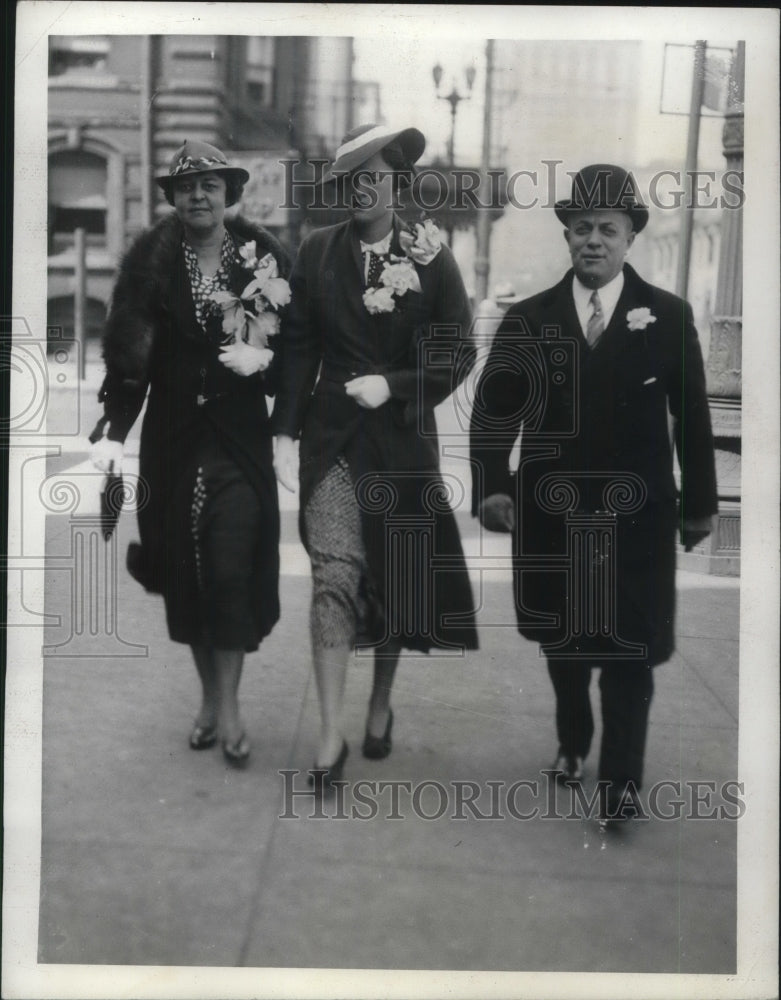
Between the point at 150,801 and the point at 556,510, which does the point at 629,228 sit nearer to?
the point at 556,510

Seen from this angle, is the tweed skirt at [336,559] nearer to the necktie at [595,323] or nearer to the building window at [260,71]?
the necktie at [595,323]

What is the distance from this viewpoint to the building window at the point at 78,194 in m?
3.60

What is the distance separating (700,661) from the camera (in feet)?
12.1

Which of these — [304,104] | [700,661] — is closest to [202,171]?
[304,104]

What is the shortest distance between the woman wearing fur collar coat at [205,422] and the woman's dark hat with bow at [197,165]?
3cm

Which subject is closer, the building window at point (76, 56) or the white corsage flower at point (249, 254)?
the building window at point (76, 56)

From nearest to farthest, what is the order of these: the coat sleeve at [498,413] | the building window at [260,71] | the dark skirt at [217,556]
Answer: the building window at [260,71] → the coat sleeve at [498,413] → the dark skirt at [217,556]

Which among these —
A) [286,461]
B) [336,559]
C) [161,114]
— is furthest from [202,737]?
[161,114]

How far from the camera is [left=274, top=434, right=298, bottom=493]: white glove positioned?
12.3 feet

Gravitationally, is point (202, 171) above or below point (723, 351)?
above

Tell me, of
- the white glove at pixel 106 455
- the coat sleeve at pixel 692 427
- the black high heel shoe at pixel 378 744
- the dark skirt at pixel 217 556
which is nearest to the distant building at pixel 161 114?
the white glove at pixel 106 455

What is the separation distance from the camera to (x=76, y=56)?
3.59 m

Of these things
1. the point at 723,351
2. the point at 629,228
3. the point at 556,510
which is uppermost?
the point at 629,228

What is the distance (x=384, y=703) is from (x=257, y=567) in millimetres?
573
